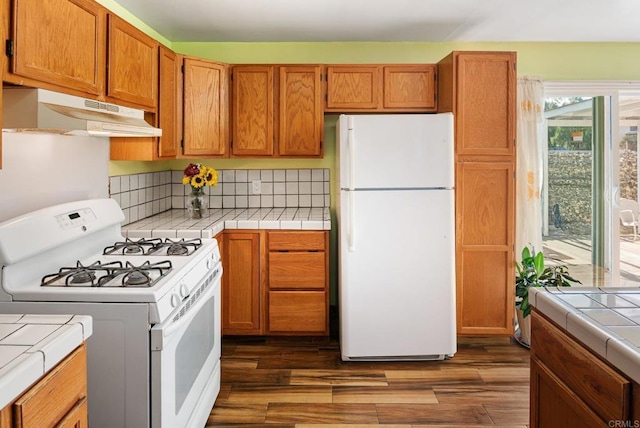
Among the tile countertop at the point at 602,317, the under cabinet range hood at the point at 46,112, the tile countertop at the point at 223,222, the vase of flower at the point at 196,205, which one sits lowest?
the tile countertop at the point at 602,317

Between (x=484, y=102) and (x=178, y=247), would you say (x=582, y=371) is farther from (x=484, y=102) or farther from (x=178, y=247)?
(x=484, y=102)

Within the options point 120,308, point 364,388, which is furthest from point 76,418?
point 364,388

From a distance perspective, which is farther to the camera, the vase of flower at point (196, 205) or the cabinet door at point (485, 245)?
the vase of flower at point (196, 205)

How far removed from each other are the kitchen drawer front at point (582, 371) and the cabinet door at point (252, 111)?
2611 millimetres

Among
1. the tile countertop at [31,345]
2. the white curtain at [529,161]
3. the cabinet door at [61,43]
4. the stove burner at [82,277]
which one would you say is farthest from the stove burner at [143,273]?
the white curtain at [529,161]

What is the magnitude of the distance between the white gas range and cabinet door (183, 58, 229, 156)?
1412 millimetres

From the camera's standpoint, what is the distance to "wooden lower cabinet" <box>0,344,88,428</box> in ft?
3.40

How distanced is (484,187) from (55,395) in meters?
2.87

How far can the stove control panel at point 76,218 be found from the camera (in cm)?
212

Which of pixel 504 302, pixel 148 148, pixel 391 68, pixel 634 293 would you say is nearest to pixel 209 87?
pixel 148 148

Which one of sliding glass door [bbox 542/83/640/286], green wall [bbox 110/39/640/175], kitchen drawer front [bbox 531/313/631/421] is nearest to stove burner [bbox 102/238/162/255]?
green wall [bbox 110/39/640/175]

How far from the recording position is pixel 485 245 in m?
3.40

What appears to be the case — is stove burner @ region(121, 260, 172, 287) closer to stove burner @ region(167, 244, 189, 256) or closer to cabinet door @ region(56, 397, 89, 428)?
stove burner @ region(167, 244, 189, 256)

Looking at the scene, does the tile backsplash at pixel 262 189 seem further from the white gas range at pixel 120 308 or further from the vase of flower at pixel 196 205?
the white gas range at pixel 120 308
